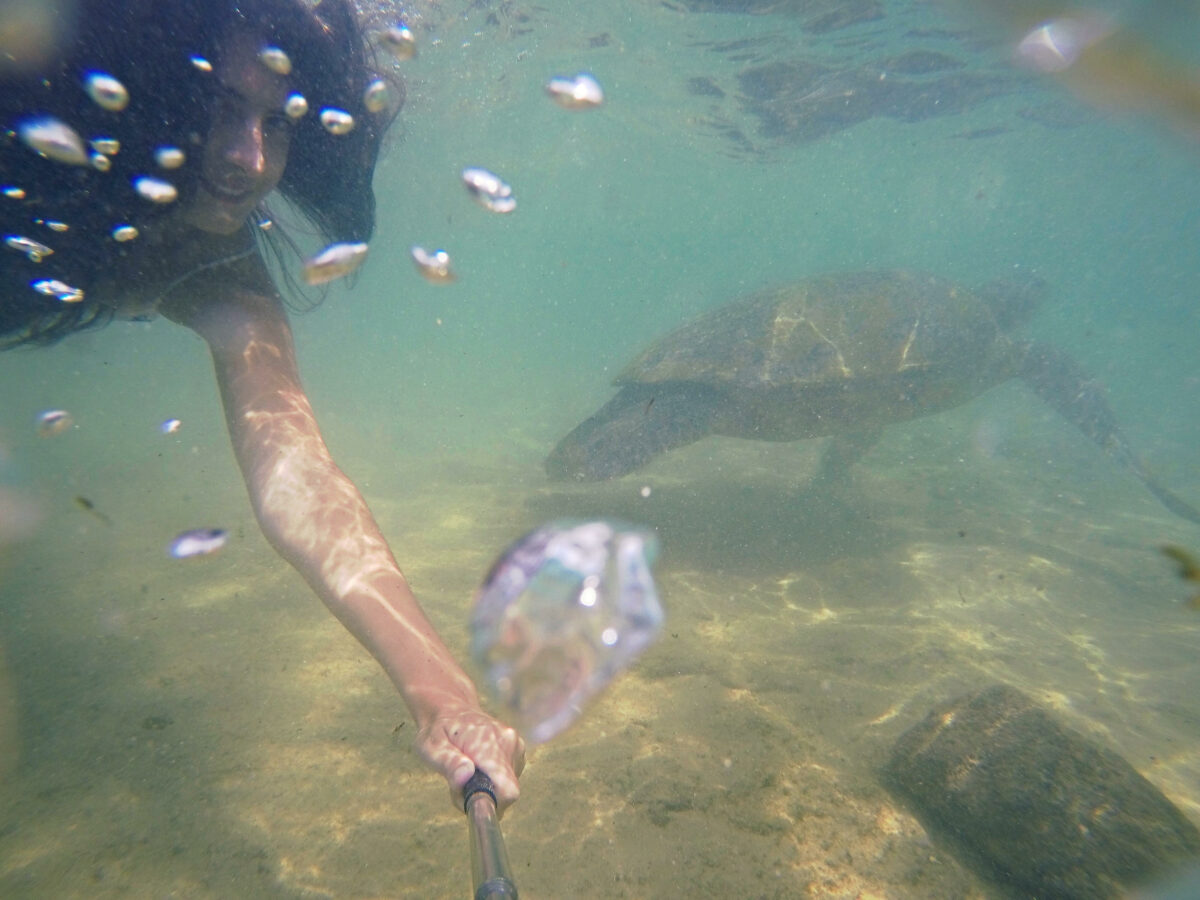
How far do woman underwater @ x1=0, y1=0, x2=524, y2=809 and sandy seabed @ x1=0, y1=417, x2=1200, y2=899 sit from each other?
118 centimetres

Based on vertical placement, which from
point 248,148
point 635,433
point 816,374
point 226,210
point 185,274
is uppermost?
point 248,148

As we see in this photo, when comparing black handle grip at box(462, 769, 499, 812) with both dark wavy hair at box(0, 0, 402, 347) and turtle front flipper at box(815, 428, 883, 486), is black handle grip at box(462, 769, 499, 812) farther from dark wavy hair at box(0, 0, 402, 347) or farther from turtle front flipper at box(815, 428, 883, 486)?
turtle front flipper at box(815, 428, 883, 486)

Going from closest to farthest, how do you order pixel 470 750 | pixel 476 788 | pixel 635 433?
pixel 476 788 → pixel 470 750 → pixel 635 433

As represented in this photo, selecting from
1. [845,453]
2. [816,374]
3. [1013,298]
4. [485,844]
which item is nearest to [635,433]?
[816,374]

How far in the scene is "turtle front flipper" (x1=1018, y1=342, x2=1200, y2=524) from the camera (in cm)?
941

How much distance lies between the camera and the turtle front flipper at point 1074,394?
9.41m

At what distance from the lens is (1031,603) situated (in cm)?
611

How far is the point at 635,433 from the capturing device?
7.71 meters

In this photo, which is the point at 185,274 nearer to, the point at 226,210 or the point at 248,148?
the point at 226,210

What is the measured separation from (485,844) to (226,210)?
10.3ft

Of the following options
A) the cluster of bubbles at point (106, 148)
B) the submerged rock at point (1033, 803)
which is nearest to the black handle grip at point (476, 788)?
the submerged rock at point (1033, 803)

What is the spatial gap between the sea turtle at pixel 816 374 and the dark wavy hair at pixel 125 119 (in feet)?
16.8

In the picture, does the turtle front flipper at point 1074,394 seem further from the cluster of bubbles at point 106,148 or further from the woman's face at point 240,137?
the woman's face at point 240,137

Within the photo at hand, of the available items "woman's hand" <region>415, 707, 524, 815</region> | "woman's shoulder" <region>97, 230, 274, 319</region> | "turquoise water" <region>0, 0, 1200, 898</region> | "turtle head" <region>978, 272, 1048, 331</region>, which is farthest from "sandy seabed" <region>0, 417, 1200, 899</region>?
"turtle head" <region>978, 272, 1048, 331</region>
